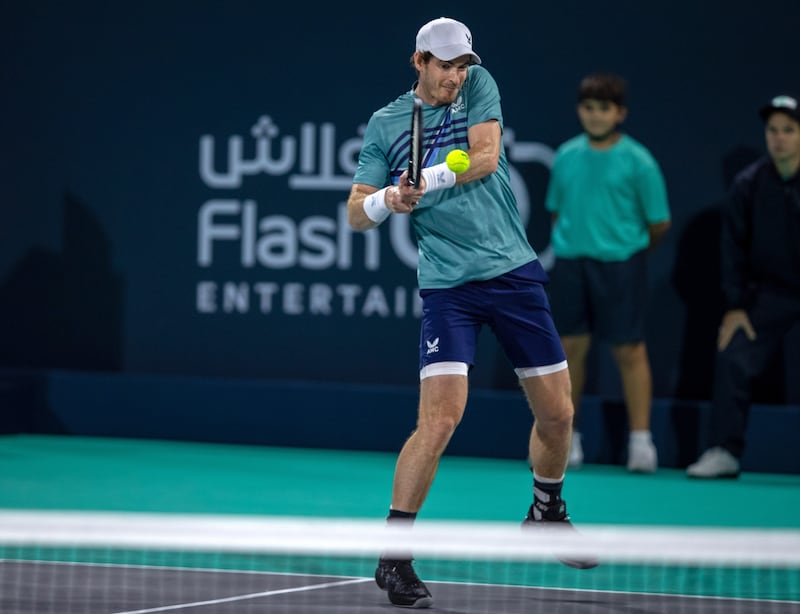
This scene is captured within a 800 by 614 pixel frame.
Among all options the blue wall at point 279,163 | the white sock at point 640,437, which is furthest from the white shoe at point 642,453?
the blue wall at point 279,163

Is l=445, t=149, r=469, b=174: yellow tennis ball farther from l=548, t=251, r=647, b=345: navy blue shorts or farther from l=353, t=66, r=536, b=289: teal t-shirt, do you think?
l=548, t=251, r=647, b=345: navy blue shorts

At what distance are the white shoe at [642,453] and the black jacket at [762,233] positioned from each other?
72cm

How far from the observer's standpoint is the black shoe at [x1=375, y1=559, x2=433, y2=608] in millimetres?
Answer: 4195

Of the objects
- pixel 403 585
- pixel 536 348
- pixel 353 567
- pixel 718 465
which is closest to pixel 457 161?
pixel 536 348

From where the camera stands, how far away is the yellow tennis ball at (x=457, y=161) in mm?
4250

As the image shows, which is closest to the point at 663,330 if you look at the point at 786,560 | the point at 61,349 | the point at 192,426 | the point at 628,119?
the point at 628,119

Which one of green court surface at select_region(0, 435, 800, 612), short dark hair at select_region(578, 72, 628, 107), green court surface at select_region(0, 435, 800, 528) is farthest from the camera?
short dark hair at select_region(578, 72, 628, 107)

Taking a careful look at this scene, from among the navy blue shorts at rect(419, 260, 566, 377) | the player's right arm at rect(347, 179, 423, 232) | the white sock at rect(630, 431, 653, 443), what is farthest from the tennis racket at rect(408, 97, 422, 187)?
the white sock at rect(630, 431, 653, 443)

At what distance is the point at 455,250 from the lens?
14.8 ft

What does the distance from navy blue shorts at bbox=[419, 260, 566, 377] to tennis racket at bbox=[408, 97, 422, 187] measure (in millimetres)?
471

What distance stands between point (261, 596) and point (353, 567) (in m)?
0.64

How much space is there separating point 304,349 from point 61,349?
1.46 m

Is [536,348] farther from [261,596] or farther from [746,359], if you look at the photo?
[746,359]

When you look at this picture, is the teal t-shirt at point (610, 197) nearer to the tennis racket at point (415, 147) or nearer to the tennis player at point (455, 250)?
the tennis player at point (455, 250)
